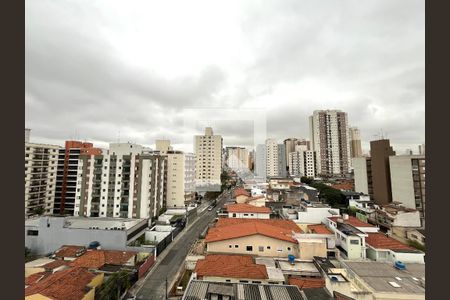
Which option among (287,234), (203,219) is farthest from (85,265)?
(203,219)

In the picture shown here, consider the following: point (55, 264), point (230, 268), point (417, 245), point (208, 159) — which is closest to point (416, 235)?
point (417, 245)

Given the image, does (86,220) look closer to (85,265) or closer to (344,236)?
(85,265)

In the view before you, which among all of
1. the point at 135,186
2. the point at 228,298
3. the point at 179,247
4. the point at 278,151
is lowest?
the point at 179,247

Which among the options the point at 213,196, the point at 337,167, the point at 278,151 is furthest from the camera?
the point at 278,151

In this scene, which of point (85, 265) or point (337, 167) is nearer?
point (85, 265)

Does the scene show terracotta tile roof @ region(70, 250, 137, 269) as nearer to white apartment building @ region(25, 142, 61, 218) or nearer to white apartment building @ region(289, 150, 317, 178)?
white apartment building @ region(25, 142, 61, 218)

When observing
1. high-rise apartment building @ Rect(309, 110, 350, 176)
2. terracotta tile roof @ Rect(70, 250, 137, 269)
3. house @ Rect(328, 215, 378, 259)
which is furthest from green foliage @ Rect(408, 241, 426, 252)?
high-rise apartment building @ Rect(309, 110, 350, 176)

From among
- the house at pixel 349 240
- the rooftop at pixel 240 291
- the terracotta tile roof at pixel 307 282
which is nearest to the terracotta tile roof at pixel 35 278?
the rooftop at pixel 240 291

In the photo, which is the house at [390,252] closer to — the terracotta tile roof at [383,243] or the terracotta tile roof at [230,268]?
the terracotta tile roof at [383,243]
